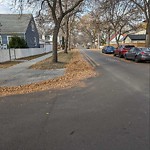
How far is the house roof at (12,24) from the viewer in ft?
128

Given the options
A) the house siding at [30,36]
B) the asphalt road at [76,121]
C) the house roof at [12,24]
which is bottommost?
the asphalt road at [76,121]

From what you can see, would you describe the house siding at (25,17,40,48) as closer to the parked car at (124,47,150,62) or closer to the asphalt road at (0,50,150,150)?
the parked car at (124,47,150,62)

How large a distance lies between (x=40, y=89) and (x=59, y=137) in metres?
4.66

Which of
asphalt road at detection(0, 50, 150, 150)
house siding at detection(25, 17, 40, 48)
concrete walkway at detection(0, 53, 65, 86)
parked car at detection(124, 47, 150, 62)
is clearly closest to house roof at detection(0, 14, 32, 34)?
house siding at detection(25, 17, 40, 48)

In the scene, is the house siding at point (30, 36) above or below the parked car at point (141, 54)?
above

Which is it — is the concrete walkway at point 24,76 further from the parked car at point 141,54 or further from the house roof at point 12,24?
the house roof at point 12,24

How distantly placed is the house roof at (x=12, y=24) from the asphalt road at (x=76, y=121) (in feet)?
112

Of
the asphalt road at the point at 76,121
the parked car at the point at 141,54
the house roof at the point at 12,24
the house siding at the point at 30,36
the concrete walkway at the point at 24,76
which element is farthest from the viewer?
the house siding at the point at 30,36

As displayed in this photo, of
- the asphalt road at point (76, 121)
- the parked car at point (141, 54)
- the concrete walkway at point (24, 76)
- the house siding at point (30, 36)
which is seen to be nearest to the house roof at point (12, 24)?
the house siding at point (30, 36)

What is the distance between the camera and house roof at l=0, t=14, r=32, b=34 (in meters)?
39.1

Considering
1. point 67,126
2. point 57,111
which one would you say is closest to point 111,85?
point 57,111

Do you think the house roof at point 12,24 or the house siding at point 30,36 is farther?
the house siding at point 30,36

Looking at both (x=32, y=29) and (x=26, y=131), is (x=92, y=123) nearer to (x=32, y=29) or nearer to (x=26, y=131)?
(x=26, y=131)

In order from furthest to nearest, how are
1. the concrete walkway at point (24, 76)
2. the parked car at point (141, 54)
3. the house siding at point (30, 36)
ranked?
the house siding at point (30, 36) → the parked car at point (141, 54) → the concrete walkway at point (24, 76)
